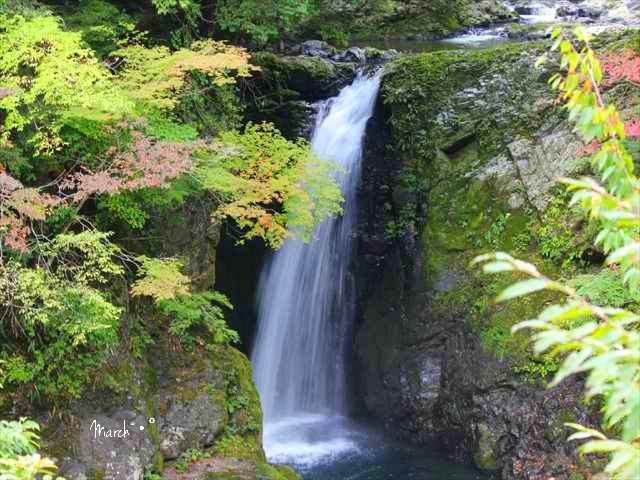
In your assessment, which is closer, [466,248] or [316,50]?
[466,248]

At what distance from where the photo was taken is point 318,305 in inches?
501

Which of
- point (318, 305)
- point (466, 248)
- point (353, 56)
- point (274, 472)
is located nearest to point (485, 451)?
point (466, 248)

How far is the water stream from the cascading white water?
20mm

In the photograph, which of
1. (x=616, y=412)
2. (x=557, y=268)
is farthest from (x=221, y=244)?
(x=616, y=412)

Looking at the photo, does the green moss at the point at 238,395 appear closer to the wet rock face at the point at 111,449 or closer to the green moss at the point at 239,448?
the green moss at the point at 239,448

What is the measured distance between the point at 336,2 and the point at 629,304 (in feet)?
48.6

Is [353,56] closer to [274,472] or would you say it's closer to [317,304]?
[317,304]

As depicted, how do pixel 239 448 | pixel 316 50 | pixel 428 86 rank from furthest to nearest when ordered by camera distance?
pixel 316 50 < pixel 428 86 < pixel 239 448

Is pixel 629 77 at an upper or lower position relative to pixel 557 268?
upper

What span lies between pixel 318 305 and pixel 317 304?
0.03 m

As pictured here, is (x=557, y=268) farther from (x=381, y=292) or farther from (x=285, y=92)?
(x=285, y=92)

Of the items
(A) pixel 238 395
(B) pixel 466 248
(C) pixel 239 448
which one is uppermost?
(B) pixel 466 248

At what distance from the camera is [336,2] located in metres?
20.0

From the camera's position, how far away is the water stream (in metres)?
12.5
